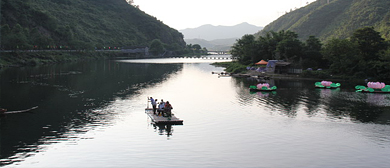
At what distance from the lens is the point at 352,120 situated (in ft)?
151

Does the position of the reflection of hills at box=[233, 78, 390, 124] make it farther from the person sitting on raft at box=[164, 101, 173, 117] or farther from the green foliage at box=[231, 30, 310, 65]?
the green foliage at box=[231, 30, 310, 65]

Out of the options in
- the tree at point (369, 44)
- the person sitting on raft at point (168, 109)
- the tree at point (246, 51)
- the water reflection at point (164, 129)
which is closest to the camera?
the water reflection at point (164, 129)

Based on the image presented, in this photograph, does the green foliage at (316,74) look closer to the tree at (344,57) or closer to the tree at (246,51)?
the tree at (344,57)

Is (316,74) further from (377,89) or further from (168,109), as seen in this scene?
(168,109)

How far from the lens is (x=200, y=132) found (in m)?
39.8

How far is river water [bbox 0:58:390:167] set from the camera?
30.6m

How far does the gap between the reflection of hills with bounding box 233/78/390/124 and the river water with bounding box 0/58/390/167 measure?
0.16m

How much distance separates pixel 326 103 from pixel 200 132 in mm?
29402

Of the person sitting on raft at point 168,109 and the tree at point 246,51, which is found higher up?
the tree at point 246,51

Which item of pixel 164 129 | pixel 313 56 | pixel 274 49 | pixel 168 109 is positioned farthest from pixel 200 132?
pixel 274 49

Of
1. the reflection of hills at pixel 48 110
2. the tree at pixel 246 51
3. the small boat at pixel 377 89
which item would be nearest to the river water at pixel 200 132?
the reflection of hills at pixel 48 110

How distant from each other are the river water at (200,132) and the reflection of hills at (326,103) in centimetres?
16

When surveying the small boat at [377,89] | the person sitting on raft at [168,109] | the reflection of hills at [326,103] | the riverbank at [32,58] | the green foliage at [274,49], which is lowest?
the reflection of hills at [326,103]

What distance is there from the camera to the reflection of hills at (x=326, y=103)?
49.1 meters
